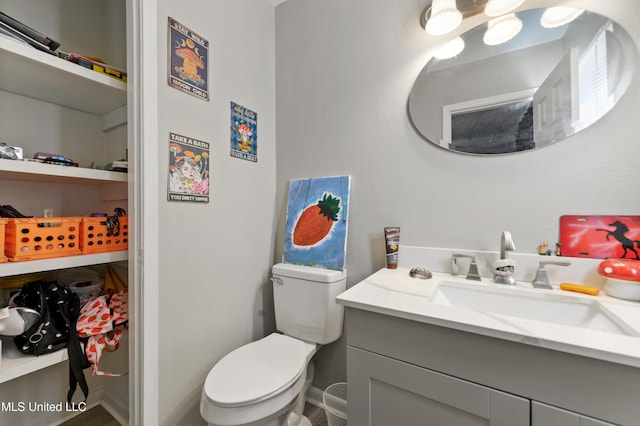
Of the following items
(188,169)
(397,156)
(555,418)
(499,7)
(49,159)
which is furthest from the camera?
(397,156)

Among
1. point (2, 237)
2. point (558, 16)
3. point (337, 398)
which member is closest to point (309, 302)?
point (337, 398)

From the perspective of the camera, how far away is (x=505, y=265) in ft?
3.08

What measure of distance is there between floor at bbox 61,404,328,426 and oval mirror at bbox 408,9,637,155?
63.0 inches

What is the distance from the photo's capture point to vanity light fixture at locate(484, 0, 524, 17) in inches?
39.7

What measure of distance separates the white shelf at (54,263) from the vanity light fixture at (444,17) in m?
1.73

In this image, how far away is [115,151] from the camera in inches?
54.1

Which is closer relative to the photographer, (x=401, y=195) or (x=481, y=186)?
(x=481, y=186)

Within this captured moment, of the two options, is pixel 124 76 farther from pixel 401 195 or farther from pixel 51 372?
pixel 51 372

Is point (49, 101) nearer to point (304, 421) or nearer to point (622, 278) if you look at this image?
point (304, 421)

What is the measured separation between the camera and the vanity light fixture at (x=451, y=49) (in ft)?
3.73

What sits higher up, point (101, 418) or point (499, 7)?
point (499, 7)

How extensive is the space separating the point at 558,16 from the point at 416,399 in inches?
59.3

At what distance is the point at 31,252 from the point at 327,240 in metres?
1.19

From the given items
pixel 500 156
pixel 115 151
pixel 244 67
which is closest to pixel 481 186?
pixel 500 156
